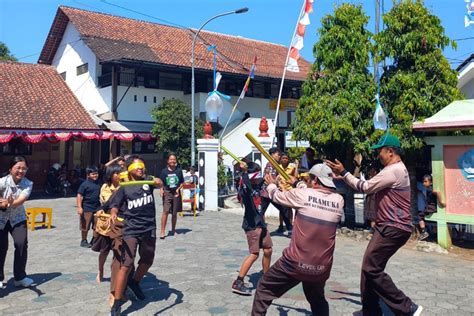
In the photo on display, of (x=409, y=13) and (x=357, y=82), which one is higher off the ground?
(x=409, y=13)

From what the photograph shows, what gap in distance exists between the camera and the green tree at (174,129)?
18.8 meters

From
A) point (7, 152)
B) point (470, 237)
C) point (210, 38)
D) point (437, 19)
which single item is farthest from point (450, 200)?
point (210, 38)

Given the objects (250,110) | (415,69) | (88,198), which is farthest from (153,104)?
(415,69)

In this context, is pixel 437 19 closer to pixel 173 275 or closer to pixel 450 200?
pixel 450 200

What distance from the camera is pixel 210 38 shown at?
89.9ft

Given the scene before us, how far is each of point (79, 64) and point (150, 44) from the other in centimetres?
391

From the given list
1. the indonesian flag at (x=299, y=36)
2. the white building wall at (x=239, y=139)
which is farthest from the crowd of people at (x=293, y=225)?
the white building wall at (x=239, y=139)

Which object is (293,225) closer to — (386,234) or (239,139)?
(386,234)

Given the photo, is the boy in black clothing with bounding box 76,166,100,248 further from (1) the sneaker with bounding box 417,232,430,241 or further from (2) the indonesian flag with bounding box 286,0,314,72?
(2) the indonesian flag with bounding box 286,0,314,72

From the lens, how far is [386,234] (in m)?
4.05

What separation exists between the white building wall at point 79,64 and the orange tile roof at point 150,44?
0.72 metres

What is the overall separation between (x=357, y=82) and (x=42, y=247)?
7.25 metres

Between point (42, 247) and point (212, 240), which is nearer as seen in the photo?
point (42, 247)

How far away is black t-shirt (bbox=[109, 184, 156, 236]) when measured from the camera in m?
4.51
